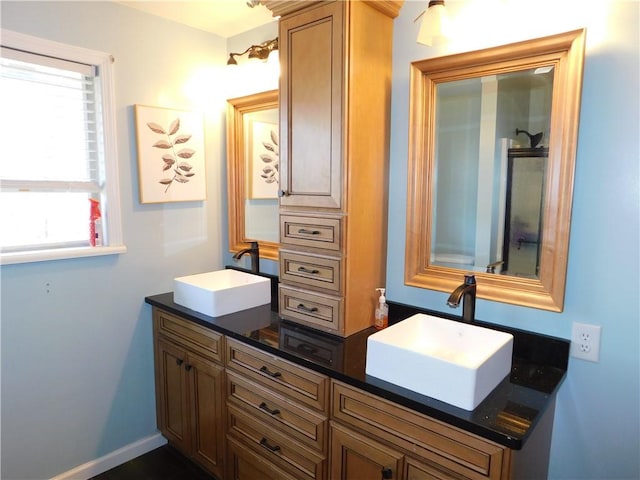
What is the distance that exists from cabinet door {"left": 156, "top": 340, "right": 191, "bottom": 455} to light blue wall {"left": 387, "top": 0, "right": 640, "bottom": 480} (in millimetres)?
1586

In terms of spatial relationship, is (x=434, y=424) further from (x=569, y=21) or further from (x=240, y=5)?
(x=240, y=5)

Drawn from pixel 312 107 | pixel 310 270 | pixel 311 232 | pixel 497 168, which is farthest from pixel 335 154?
pixel 497 168

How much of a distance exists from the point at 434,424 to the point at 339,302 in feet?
2.02

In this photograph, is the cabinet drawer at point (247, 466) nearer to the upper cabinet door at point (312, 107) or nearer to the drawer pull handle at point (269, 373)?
the drawer pull handle at point (269, 373)

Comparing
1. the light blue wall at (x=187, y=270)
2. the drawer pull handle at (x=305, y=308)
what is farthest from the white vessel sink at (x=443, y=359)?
the drawer pull handle at (x=305, y=308)

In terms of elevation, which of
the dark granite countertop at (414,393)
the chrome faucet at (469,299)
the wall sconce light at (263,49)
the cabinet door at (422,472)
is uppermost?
the wall sconce light at (263,49)

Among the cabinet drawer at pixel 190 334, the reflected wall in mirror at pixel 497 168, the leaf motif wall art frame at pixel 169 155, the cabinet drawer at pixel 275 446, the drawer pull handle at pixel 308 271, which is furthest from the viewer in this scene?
the leaf motif wall art frame at pixel 169 155

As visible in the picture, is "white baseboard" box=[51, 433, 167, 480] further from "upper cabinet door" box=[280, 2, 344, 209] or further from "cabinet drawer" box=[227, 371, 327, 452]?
"upper cabinet door" box=[280, 2, 344, 209]

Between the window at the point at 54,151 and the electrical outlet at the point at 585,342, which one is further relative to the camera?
the window at the point at 54,151

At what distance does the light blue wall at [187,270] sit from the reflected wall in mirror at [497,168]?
0.05 meters

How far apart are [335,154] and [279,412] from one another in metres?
1.02

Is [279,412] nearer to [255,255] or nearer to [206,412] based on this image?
[206,412]

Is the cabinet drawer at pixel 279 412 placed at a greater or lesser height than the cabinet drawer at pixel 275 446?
greater

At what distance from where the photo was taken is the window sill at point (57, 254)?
1759 mm
